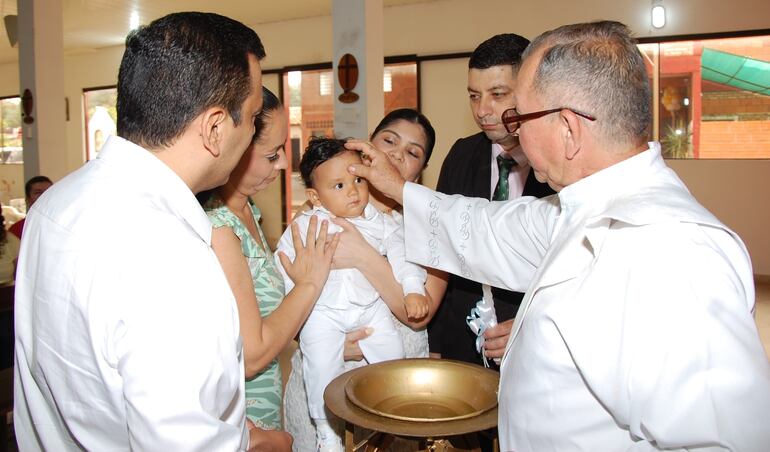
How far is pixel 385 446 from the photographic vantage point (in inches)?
78.7

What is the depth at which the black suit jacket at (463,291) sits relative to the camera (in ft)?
9.04

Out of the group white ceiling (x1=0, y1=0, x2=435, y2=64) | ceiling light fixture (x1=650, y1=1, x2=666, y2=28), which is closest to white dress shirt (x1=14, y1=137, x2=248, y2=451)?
ceiling light fixture (x1=650, y1=1, x2=666, y2=28)

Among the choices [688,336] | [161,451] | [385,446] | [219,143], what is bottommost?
[385,446]

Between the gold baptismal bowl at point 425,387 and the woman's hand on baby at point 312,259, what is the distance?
1.04 feet

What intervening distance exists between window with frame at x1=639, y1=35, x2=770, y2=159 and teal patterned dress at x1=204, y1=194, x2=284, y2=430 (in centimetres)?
754

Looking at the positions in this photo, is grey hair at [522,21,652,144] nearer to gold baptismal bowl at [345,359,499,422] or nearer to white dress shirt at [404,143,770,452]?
white dress shirt at [404,143,770,452]

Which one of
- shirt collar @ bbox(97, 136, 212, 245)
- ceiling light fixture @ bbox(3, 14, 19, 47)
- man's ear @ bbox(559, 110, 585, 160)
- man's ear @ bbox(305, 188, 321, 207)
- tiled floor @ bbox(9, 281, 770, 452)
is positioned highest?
ceiling light fixture @ bbox(3, 14, 19, 47)

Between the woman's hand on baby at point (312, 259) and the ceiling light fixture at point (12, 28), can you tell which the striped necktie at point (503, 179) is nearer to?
the woman's hand on baby at point (312, 259)

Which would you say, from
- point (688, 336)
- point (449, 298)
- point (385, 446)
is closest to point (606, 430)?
point (688, 336)

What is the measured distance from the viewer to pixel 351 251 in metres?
2.23

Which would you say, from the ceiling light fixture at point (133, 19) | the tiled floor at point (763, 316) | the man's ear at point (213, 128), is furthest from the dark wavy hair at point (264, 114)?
the ceiling light fixture at point (133, 19)

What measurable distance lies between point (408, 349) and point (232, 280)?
41.9 inches

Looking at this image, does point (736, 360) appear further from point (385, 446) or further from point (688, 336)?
point (385, 446)

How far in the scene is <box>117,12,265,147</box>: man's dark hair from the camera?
125 cm
